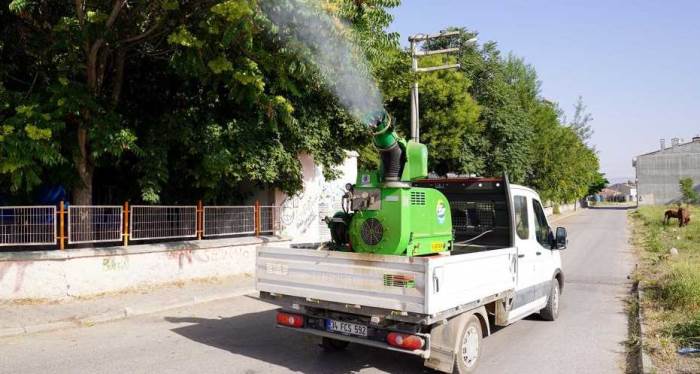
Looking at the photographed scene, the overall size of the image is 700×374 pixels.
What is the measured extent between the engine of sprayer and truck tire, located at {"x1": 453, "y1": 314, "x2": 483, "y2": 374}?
89 centimetres

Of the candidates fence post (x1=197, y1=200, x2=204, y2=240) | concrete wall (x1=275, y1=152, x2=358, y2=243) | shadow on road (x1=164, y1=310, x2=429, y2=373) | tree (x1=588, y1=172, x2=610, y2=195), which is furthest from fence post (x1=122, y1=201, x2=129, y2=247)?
tree (x1=588, y1=172, x2=610, y2=195)

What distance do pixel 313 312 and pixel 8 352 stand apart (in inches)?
153

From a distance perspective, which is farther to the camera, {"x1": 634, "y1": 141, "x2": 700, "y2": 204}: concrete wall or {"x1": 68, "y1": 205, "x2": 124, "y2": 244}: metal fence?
{"x1": 634, "y1": 141, "x2": 700, "y2": 204}: concrete wall

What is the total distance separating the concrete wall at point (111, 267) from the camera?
9156 mm

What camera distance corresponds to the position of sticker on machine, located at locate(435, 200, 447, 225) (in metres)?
6.15

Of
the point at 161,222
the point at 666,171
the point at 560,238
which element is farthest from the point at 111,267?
the point at 666,171

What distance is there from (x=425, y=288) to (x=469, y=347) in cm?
122

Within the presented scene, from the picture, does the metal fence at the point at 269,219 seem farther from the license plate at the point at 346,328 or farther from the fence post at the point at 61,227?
the license plate at the point at 346,328

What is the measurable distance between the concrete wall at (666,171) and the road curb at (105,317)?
83.7 meters

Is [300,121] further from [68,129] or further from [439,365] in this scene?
[439,365]

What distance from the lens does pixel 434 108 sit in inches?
1020

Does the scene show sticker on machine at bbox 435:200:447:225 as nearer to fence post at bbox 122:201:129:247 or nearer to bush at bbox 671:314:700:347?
bush at bbox 671:314:700:347

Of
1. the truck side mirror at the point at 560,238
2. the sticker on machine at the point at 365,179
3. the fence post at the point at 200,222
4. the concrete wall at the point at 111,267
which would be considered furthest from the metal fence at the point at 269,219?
the sticker on machine at the point at 365,179

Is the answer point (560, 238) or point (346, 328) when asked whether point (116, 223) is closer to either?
point (346, 328)
